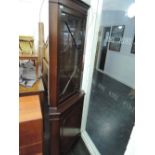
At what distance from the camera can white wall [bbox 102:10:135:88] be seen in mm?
1305

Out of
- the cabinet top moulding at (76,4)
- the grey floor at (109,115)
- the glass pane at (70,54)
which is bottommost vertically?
the grey floor at (109,115)

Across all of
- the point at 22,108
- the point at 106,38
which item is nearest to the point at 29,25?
the point at 106,38

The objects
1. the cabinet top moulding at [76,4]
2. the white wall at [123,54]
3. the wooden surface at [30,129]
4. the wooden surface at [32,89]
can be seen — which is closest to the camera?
the cabinet top moulding at [76,4]

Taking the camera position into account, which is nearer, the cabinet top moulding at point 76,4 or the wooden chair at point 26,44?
the cabinet top moulding at point 76,4

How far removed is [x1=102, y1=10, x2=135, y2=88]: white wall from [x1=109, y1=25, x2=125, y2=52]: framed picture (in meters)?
0.04

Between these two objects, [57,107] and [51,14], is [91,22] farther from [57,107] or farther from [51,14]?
[57,107]

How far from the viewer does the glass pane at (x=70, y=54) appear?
1.15 meters

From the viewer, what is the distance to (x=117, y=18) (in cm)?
150

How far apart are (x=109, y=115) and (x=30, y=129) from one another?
5.04ft

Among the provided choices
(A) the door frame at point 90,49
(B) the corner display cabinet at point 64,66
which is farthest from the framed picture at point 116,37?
(B) the corner display cabinet at point 64,66

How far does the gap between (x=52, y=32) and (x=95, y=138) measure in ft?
5.35

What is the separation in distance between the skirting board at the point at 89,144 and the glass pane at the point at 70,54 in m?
0.83

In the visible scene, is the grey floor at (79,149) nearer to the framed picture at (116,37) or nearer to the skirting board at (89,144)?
the skirting board at (89,144)
